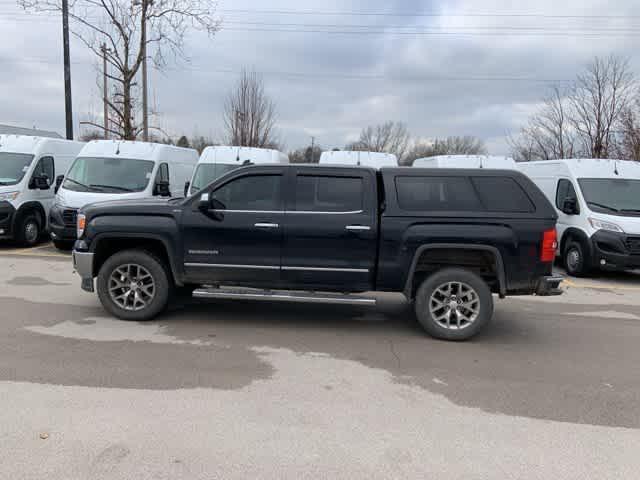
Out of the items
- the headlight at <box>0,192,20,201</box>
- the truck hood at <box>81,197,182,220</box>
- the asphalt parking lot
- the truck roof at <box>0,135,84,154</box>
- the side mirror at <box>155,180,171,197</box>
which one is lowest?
the asphalt parking lot

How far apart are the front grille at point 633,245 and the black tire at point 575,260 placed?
2.56 feet

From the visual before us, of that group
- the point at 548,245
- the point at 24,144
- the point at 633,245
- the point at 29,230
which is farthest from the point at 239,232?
the point at 24,144

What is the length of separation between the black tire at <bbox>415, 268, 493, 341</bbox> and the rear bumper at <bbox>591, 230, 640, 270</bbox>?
17.2ft

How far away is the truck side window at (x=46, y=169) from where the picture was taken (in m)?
11.6

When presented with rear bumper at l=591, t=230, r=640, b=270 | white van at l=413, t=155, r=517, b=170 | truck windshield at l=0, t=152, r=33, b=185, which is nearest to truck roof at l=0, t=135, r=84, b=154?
truck windshield at l=0, t=152, r=33, b=185

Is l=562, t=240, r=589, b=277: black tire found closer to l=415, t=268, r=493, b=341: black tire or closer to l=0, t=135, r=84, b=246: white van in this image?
l=415, t=268, r=493, b=341: black tire

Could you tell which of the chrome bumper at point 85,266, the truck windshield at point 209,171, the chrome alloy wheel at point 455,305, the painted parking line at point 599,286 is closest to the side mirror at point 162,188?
the truck windshield at point 209,171

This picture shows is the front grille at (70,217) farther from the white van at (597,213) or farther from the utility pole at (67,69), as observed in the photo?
the white van at (597,213)

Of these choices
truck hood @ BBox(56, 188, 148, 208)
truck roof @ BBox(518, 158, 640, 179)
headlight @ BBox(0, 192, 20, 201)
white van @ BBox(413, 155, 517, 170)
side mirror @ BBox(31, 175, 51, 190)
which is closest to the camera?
truck hood @ BBox(56, 188, 148, 208)

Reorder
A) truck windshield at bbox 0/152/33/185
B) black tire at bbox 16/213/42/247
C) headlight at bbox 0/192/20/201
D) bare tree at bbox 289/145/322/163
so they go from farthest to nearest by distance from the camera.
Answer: bare tree at bbox 289/145/322/163, truck windshield at bbox 0/152/33/185, black tire at bbox 16/213/42/247, headlight at bbox 0/192/20/201

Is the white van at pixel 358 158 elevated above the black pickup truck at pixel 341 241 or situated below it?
above

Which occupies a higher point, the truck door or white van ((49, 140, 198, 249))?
white van ((49, 140, 198, 249))

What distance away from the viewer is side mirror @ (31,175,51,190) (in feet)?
37.3

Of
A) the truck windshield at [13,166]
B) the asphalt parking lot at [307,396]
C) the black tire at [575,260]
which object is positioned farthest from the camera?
the truck windshield at [13,166]
